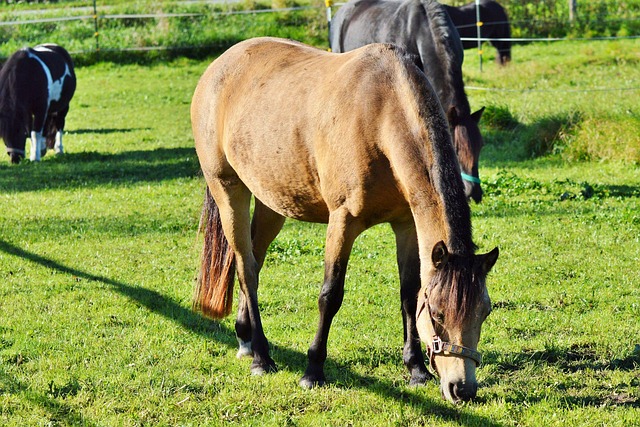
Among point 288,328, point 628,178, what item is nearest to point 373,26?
point 628,178

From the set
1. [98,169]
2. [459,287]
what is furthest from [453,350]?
[98,169]

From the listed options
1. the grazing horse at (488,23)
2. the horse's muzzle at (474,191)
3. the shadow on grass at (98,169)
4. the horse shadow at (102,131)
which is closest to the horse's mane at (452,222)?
the horse's muzzle at (474,191)

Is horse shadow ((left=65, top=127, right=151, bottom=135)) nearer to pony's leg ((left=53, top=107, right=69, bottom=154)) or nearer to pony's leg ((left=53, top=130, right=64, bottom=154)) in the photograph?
pony's leg ((left=53, top=107, right=69, bottom=154))

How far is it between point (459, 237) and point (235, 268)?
2.01 m

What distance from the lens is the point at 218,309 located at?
214 inches

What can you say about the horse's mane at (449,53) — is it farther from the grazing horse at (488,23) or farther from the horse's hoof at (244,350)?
the grazing horse at (488,23)

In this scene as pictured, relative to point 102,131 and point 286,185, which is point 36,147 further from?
point 286,185

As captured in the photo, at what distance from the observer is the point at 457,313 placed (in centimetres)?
369

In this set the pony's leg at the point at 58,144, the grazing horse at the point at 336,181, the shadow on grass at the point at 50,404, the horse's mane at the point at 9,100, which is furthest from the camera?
the pony's leg at the point at 58,144

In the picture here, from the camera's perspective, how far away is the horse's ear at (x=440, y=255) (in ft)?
12.1

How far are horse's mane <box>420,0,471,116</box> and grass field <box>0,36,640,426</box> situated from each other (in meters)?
1.12

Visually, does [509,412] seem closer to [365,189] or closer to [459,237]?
[459,237]

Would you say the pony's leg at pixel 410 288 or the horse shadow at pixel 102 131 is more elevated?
the pony's leg at pixel 410 288

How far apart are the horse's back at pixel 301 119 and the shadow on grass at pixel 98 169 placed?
17.5 feet
